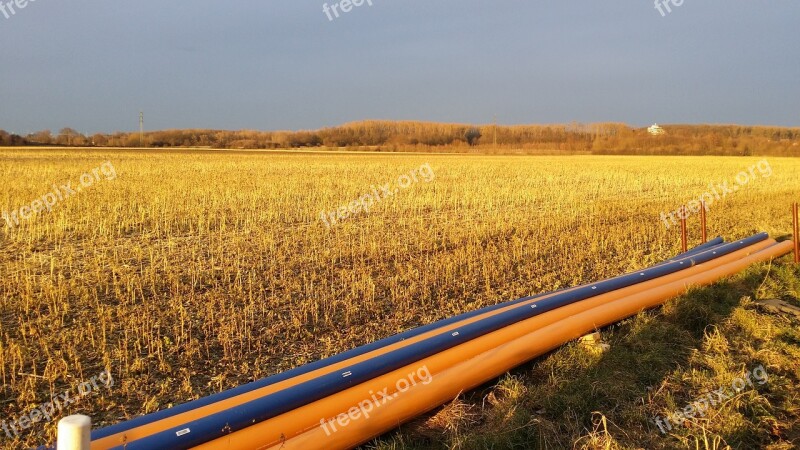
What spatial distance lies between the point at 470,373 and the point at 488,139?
78.2 metres

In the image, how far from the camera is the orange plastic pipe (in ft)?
9.34

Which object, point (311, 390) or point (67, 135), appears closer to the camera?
point (311, 390)

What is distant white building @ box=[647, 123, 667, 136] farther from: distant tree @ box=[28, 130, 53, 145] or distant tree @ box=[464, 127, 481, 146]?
distant tree @ box=[28, 130, 53, 145]

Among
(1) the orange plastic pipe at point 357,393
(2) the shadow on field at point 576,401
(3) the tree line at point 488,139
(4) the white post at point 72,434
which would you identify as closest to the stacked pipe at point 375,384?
(1) the orange plastic pipe at point 357,393

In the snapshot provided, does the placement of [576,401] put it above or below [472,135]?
below

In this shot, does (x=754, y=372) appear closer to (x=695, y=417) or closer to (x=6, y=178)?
(x=695, y=417)

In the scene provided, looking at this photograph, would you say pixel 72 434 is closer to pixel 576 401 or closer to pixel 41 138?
pixel 576 401

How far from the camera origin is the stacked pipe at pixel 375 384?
282cm

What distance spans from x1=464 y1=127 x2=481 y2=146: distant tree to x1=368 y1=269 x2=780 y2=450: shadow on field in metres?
75.2

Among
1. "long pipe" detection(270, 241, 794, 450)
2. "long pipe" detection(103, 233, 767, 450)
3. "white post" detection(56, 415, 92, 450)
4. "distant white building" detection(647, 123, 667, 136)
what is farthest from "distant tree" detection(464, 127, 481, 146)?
"white post" detection(56, 415, 92, 450)

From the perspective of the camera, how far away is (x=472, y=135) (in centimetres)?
8406

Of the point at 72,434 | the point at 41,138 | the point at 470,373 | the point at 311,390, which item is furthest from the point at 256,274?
the point at 41,138

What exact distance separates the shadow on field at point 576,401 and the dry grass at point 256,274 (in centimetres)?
4

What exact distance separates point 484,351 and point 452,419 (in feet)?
2.16
